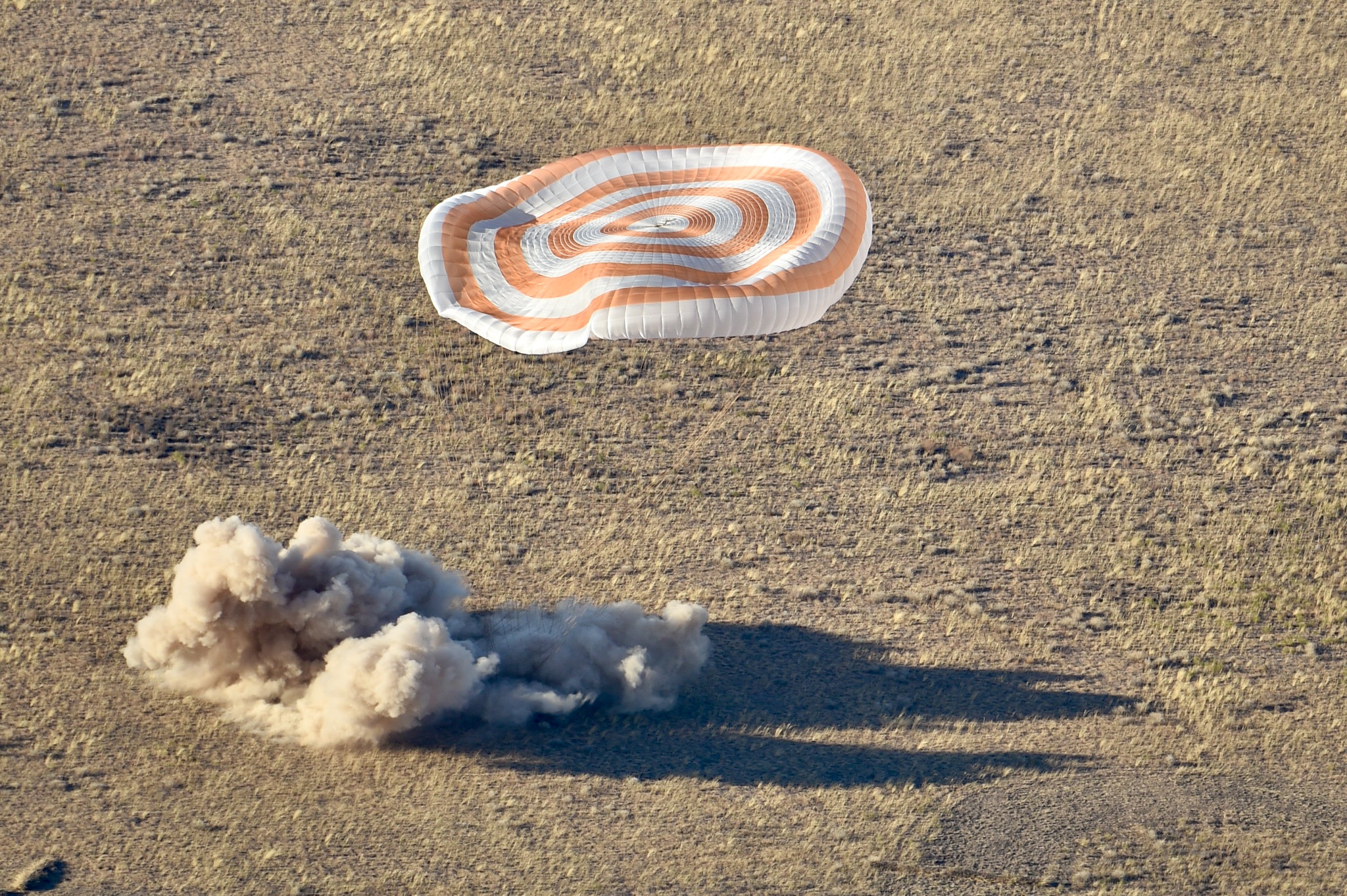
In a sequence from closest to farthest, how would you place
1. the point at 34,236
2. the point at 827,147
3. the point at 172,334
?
the point at 172,334 < the point at 34,236 < the point at 827,147

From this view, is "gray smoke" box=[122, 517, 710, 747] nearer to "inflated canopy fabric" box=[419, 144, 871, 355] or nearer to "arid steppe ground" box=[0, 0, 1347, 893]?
"arid steppe ground" box=[0, 0, 1347, 893]

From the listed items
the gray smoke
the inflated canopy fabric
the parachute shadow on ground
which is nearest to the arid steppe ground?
the parachute shadow on ground

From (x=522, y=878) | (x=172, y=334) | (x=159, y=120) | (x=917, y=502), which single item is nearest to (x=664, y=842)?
(x=522, y=878)

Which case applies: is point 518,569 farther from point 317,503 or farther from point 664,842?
point 664,842

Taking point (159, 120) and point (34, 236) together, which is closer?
point (34, 236)

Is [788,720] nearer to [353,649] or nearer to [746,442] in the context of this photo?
[353,649]

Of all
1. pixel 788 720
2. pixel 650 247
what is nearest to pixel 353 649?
pixel 788 720

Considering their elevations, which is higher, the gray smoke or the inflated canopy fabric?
the inflated canopy fabric
